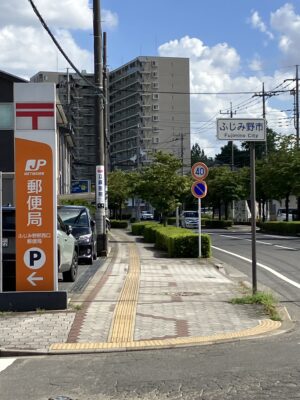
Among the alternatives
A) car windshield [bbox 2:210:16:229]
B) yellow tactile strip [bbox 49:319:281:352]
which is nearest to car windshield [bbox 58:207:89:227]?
car windshield [bbox 2:210:16:229]

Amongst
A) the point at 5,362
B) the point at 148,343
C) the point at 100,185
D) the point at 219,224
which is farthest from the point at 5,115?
the point at 219,224

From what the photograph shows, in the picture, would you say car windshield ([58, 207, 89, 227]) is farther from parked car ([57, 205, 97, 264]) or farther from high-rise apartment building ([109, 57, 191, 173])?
high-rise apartment building ([109, 57, 191, 173])

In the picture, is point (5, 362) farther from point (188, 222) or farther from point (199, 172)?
point (188, 222)

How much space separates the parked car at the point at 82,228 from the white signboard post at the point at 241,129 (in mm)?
8032

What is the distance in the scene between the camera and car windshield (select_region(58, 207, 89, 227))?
61.2 feet

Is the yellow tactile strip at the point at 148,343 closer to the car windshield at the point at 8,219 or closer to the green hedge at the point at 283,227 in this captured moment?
the car windshield at the point at 8,219

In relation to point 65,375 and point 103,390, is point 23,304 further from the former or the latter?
point 103,390

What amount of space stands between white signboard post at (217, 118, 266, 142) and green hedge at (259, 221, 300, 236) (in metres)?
26.8

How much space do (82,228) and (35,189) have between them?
8354 mm

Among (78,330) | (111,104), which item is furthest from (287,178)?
(111,104)

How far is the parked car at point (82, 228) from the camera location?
17672 millimetres

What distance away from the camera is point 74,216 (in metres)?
19.0

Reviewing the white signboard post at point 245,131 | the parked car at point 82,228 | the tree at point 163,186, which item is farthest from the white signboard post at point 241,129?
the tree at point 163,186

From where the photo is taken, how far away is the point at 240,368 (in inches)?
250
